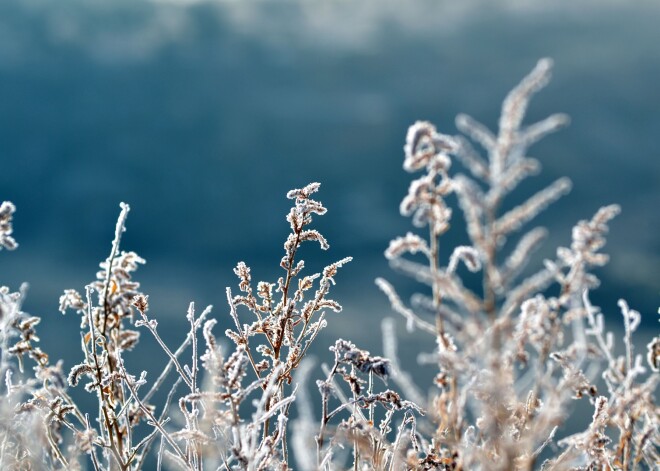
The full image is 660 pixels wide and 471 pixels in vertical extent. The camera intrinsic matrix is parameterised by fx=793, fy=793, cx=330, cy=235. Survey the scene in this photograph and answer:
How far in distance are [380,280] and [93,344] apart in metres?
1.60

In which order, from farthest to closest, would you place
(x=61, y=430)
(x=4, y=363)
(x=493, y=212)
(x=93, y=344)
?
1. (x=61, y=430)
2. (x=93, y=344)
3. (x=4, y=363)
4. (x=493, y=212)

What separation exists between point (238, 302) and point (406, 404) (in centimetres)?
111

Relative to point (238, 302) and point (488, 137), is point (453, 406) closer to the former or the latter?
point (488, 137)

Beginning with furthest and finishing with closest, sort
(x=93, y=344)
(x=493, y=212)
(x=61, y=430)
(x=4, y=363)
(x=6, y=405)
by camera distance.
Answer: (x=61, y=430) → (x=93, y=344) → (x=6, y=405) → (x=4, y=363) → (x=493, y=212)

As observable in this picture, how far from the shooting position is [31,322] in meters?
3.86

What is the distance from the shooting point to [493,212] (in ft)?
7.70

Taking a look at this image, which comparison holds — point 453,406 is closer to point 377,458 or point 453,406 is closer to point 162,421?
point 377,458

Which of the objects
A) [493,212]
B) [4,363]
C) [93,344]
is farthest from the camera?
[93,344]

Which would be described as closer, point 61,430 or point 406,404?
point 406,404

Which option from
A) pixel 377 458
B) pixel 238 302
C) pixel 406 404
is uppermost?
pixel 238 302

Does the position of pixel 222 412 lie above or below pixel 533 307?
below

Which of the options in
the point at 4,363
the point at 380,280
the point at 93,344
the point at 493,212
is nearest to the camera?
the point at 493,212

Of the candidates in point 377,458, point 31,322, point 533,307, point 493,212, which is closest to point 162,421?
point 31,322

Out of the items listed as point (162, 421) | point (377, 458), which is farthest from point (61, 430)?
point (377, 458)
